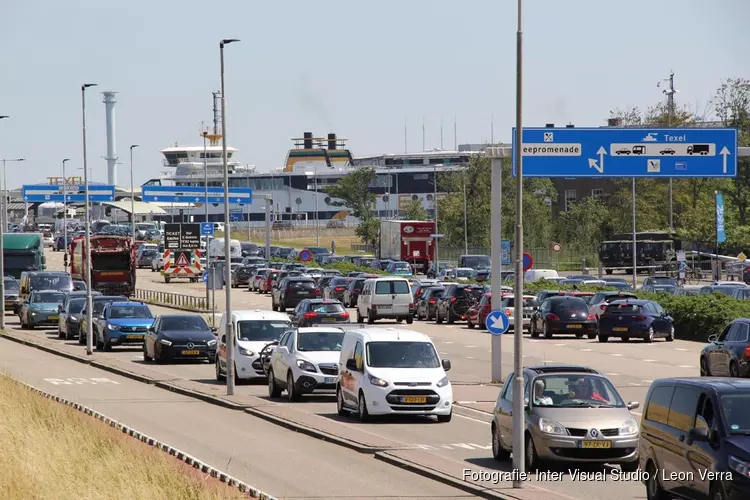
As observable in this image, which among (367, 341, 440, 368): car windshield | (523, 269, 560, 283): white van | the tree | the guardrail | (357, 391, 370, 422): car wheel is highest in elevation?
the tree

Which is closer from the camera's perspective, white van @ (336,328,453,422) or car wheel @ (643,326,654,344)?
white van @ (336,328,453,422)

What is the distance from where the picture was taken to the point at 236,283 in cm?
9106

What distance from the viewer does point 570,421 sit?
689 inches

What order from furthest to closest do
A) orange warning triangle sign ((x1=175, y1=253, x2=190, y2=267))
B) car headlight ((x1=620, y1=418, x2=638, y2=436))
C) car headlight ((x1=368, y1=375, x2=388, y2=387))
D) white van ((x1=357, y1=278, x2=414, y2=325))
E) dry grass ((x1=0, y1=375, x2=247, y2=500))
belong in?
1. orange warning triangle sign ((x1=175, y1=253, x2=190, y2=267))
2. white van ((x1=357, y1=278, x2=414, y2=325))
3. car headlight ((x1=368, y1=375, x2=388, y2=387))
4. car headlight ((x1=620, y1=418, x2=638, y2=436))
5. dry grass ((x1=0, y1=375, x2=247, y2=500))

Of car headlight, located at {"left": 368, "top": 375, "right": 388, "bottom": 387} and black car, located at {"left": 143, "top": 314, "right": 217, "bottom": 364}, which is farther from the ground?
car headlight, located at {"left": 368, "top": 375, "right": 388, "bottom": 387}

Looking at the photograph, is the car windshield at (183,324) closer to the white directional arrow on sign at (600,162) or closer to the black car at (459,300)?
the white directional arrow on sign at (600,162)

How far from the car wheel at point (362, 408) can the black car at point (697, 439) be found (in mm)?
9023

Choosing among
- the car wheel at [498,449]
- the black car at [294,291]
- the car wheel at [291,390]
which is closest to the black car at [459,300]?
the black car at [294,291]

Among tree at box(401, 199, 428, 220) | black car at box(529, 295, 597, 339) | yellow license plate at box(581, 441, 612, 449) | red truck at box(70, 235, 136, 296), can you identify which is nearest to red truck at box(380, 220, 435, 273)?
red truck at box(70, 235, 136, 296)

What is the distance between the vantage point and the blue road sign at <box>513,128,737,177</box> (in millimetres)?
34719

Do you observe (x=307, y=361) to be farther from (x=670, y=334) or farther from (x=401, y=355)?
(x=670, y=334)

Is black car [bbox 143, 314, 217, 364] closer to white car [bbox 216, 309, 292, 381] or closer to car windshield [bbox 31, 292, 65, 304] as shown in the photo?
white car [bbox 216, 309, 292, 381]

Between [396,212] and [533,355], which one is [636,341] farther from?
[396,212]

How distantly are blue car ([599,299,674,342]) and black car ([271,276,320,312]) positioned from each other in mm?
20692
